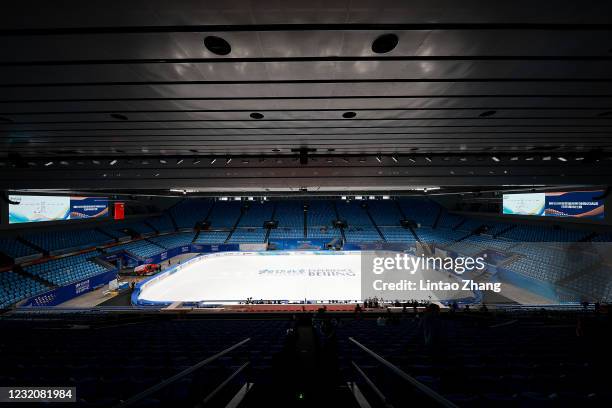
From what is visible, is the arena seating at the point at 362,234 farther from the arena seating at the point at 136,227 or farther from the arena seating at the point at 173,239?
the arena seating at the point at 136,227

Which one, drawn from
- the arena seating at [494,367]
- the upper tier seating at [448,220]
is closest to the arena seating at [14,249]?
the arena seating at [494,367]

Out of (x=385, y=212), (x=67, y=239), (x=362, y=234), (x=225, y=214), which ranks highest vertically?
(x=385, y=212)

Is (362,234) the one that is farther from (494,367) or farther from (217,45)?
(217,45)

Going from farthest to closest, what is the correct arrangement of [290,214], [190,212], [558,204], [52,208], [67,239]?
[290,214] → [190,212] → [67,239] → [52,208] → [558,204]

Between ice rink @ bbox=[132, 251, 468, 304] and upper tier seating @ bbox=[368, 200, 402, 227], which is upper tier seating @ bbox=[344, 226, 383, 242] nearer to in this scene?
upper tier seating @ bbox=[368, 200, 402, 227]

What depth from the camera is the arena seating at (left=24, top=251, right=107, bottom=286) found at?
14242mm

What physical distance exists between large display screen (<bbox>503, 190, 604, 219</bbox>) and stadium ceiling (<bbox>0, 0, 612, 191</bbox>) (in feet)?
34.7

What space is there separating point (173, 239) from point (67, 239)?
8.95m

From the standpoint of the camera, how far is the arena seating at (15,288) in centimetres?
1155

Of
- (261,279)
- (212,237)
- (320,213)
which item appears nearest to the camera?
(261,279)

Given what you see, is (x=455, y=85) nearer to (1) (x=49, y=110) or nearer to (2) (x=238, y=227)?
(1) (x=49, y=110)

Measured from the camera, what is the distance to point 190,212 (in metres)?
31.4

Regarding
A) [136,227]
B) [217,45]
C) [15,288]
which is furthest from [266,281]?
[136,227]

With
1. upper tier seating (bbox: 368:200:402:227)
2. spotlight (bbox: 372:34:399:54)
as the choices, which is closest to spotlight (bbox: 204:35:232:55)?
spotlight (bbox: 372:34:399:54)
